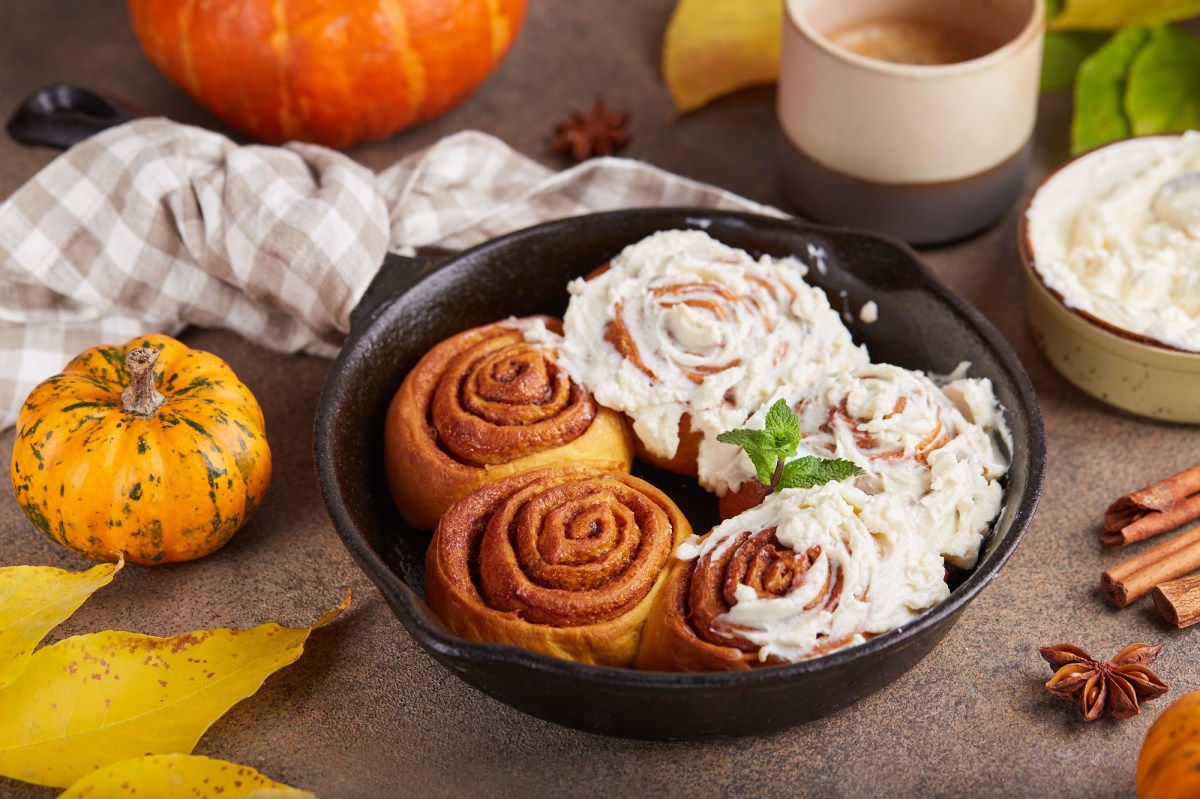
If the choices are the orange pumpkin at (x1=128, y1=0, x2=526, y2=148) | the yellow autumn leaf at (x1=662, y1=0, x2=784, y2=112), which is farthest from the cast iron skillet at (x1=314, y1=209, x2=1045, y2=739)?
the yellow autumn leaf at (x1=662, y1=0, x2=784, y2=112)

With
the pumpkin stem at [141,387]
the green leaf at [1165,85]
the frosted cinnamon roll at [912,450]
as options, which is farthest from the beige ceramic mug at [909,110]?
the pumpkin stem at [141,387]

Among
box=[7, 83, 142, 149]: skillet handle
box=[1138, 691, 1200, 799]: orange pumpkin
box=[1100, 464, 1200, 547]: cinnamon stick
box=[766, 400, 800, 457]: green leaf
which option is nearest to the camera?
box=[1138, 691, 1200, 799]: orange pumpkin

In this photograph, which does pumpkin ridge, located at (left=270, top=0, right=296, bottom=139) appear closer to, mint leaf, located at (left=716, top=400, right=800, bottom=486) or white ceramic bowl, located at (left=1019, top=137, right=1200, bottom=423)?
mint leaf, located at (left=716, top=400, right=800, bottom=486)

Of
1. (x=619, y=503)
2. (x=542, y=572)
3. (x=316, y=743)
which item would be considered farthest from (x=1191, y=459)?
(x=316, y=743)

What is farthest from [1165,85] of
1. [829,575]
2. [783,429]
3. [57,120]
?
[57,120]

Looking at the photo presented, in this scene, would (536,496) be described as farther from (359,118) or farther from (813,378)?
(359,118)

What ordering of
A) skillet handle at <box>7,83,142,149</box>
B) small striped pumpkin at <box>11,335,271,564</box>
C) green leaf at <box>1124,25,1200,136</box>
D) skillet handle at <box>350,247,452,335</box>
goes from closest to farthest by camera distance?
1. small striped pumpkin at <box>11,335,271,564</box>
2. skillet handle at <box>350,247,452,335</box>
3. skillet handle at <box>7,83,142,149</box>
4. green leaf at <box>1124,25,1200,136</box>

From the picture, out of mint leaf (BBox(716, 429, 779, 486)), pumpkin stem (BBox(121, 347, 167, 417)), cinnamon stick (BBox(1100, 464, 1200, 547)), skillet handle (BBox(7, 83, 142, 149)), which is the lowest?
cinnamon stick (BBox(1100, 464, 1200, 547))
